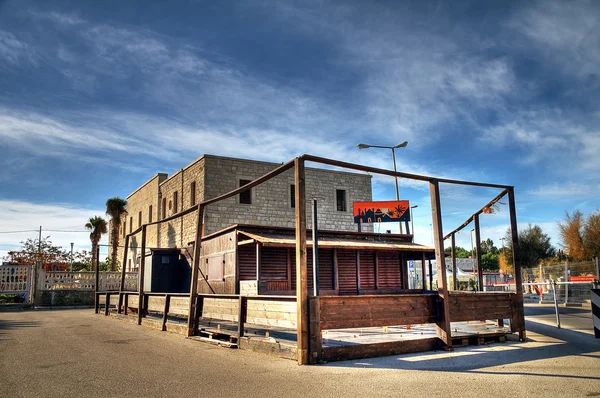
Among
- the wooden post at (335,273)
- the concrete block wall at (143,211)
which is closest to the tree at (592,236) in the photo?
the wooden post at (335,273)

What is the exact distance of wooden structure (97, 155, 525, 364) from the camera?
728 cm

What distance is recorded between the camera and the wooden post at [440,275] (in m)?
8.60

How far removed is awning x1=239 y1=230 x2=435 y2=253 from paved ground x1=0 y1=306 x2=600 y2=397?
6.80m

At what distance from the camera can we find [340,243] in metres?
18.4

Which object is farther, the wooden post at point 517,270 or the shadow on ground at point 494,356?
the wooden post at point 517,270

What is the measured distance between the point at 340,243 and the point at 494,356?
35.2 feet

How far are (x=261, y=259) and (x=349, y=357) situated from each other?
34.7 feet

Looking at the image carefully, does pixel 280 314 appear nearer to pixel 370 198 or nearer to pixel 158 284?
pixel 158 284

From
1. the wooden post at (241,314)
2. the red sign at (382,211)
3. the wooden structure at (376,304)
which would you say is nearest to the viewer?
the wooden structure at (376,304)

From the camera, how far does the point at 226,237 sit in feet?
60.7

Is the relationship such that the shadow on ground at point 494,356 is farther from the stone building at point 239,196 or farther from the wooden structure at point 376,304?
the stone building at point 239,196

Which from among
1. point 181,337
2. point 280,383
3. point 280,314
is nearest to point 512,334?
point 280,314

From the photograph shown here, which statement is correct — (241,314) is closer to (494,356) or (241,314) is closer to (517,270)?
(494,356)

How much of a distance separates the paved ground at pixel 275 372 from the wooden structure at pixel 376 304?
521 mm
